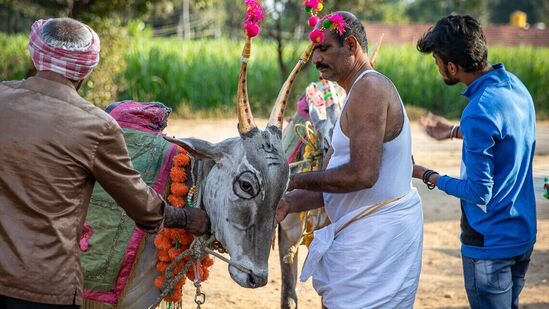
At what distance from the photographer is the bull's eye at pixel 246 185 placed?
3.88 meters

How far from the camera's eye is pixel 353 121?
392 centimetres

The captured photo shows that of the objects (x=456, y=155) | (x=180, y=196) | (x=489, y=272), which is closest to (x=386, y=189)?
(x=489, y=272)

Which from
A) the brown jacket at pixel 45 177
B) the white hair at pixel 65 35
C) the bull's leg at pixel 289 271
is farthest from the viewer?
the bull's leg at pixel 289 271

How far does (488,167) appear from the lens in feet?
13.7

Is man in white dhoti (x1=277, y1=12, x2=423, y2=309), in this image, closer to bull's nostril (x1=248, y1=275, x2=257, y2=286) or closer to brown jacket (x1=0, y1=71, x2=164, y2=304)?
bull's nostril (x1=248, y1=275, x2=257, y2=286)

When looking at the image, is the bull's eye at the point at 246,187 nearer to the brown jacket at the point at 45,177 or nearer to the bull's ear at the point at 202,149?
the bull's ear at the point at 202,149

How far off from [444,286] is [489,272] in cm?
364

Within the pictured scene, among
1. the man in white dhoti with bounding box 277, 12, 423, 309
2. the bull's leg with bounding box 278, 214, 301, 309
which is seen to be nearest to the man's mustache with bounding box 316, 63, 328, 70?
the man in white dhoti with bounding box 277, 12, 423, 309

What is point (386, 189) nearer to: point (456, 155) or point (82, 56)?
point (82, 56)

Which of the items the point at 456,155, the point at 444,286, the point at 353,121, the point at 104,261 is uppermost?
the point at 353,121

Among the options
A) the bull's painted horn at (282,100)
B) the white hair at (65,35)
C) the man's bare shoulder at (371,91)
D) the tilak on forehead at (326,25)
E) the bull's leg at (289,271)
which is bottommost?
the bull's leg at (289,271)

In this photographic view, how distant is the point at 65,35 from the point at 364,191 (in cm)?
159

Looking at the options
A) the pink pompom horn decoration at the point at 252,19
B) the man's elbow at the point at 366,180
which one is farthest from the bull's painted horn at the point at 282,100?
the man's elbow at the point at 366,180

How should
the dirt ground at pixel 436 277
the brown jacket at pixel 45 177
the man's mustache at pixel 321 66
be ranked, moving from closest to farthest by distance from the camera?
the brown jacket at pixel 45 177
the man's mustache at pixel 321 66
the dirt ground at pixel 436 277
